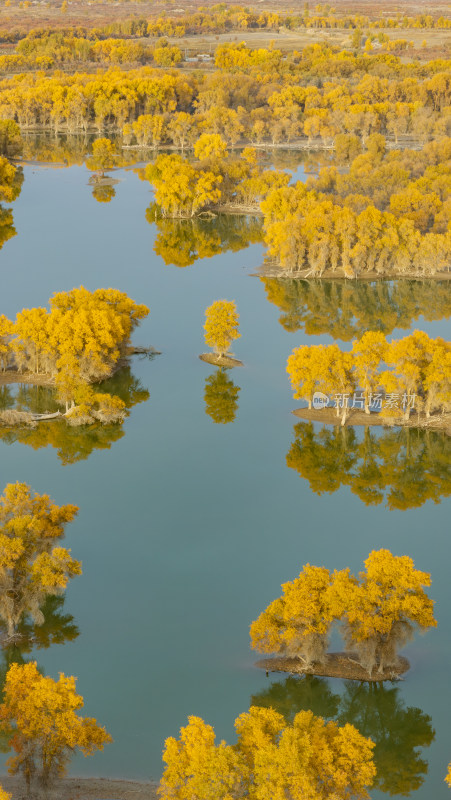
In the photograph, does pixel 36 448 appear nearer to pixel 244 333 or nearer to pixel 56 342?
pixel 56 342

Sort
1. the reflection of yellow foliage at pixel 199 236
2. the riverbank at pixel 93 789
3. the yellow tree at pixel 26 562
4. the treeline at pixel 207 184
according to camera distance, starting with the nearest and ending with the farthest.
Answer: the riverbank at pixel 93 789 → the yellow tree at pixel 26 562 → the reflection of yellow foliage at pixel 199 236 → the treeline at pixel 207 184

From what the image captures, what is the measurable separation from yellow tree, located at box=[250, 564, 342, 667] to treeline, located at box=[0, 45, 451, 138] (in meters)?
88.1

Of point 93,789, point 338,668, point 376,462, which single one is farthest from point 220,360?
point 93,789

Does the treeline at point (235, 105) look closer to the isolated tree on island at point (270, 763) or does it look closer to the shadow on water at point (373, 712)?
the shadow on water at point (373, 712)

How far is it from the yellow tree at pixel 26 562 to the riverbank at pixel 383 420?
699 inches

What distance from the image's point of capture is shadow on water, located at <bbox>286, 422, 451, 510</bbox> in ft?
137

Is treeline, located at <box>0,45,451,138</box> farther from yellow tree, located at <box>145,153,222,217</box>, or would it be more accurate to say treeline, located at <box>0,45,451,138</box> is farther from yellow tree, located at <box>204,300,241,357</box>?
yellow tree, located at <box>204,300,241,357</box>

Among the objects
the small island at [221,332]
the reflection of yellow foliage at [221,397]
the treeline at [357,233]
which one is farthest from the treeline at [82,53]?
the reflection of yellow foliage at [221,397]

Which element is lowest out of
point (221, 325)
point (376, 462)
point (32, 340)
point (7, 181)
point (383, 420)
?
point (376, 462)

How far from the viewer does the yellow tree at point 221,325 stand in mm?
51031

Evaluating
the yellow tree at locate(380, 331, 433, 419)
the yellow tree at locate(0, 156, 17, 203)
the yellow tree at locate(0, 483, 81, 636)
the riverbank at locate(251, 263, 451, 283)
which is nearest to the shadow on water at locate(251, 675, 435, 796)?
the yellow tree at locate(0, 483, 81, 636)

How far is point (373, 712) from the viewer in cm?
2869

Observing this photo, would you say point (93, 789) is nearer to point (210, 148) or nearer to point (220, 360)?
point (220, 360)

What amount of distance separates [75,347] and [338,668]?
75.9ft
